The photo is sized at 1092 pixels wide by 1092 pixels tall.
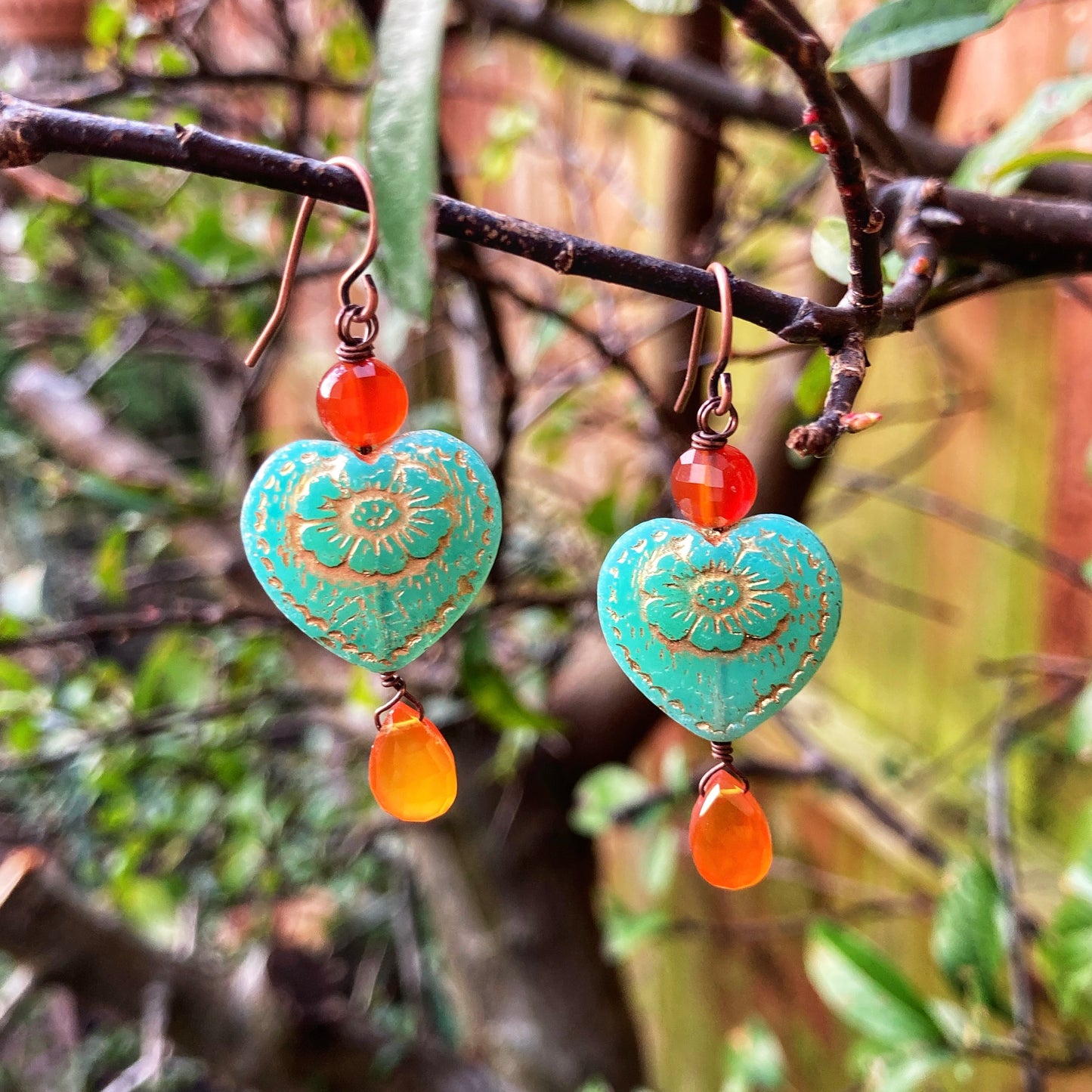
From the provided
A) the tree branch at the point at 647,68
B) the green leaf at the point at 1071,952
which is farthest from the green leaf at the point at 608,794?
the tree branch at the point at 647,68

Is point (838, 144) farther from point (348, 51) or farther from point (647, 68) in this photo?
point (348, 51)

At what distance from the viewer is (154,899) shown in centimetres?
127

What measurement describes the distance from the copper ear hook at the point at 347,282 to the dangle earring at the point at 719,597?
4.4 inches

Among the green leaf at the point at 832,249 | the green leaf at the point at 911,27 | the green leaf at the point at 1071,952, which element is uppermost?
the green leaf at the point at 911,27

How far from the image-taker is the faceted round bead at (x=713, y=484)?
31cm

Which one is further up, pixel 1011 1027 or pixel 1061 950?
pixel 1061 950

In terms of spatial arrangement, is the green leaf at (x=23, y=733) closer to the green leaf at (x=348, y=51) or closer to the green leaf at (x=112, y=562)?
the green leaf at (x=112, y=562)

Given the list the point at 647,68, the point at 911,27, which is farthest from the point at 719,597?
the point at 647,68

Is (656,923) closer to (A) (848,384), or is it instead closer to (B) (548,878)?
(B) (548,878)

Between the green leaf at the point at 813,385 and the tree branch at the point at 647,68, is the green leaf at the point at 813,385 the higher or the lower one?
the lower one

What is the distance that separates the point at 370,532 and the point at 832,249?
23 centimetres

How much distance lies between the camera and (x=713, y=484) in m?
0.31

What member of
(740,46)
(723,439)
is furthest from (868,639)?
(723,439)

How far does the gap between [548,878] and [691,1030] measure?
0.99 metres
